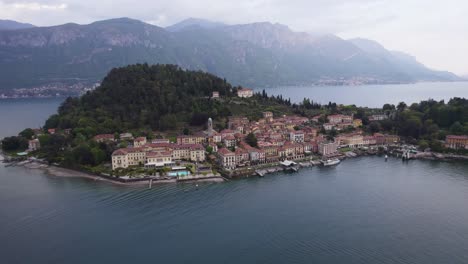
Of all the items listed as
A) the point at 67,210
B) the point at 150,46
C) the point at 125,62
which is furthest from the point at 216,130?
the point at 150,46

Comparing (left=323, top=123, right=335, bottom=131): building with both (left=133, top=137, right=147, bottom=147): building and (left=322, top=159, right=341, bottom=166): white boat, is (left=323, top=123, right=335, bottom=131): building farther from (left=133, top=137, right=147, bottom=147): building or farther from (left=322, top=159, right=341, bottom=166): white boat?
(left=133, top=137, right=147, bottom=147): building

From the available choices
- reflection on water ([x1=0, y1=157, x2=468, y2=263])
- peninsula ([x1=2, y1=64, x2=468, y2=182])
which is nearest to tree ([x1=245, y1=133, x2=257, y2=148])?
peninsula ([x1=2, y1=64, x2=468, y2=182])

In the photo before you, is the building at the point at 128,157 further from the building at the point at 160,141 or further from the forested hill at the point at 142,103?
the forested hill at the point at 142,103

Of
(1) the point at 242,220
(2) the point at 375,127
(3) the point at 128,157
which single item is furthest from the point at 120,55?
(1) the point at 242,220

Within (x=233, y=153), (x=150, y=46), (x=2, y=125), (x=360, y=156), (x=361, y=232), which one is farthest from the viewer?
(x=150, y=46)

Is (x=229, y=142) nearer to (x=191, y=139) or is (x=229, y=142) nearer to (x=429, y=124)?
(x=191, y=139)

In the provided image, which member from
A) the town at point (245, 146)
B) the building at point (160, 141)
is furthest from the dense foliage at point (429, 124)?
the building at point (160, 141)

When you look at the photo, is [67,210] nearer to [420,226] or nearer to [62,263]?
[62,263]
